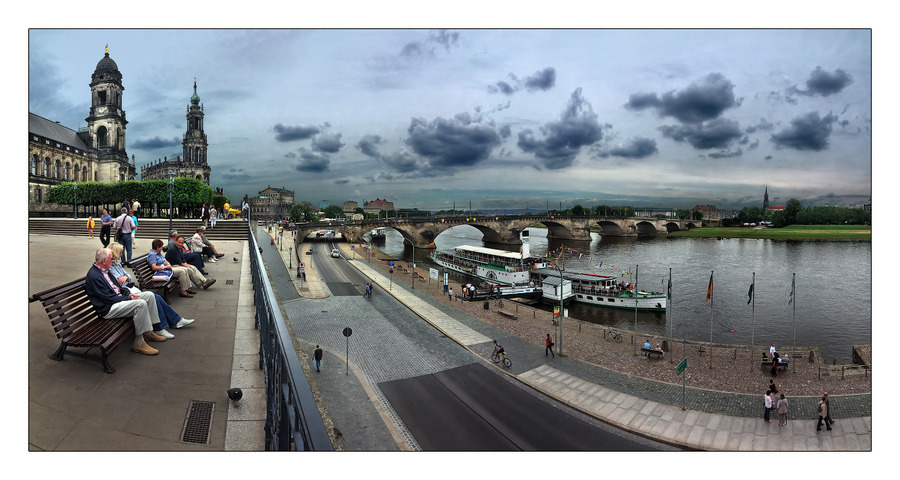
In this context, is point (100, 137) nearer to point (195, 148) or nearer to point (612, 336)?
point (195, 148)

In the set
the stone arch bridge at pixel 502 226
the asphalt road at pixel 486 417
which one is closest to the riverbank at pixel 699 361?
the asphalt road at pixel 486 417

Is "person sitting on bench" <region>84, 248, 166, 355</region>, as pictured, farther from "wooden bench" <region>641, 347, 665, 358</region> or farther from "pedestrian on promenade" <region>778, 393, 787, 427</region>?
"wooden bench" <region>641, 347, 665, 358</region>

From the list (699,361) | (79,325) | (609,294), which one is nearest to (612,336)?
Result: (699,361)

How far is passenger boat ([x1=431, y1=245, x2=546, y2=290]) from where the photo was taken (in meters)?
41.0

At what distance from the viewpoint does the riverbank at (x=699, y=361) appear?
1638cm

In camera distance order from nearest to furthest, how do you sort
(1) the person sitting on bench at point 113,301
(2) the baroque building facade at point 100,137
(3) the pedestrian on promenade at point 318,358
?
(1) the person sitting on bench at point 113,301
(3) the pedestrian on promenade at point 318,358
(2) the baroque building facade at point 100,137

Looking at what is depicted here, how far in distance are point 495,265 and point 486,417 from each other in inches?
1240

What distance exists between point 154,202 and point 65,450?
187 feet

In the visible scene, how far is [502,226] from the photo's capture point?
305ft

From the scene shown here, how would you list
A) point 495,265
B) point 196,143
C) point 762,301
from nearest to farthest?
point 762,301, point 495,265, point 196,143

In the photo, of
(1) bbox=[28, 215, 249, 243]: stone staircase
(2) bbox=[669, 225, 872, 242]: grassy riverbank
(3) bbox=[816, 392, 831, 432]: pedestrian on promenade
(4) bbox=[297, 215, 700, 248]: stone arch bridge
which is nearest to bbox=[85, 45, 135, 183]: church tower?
(4) bbox=[297, 215, 700, 248]: stone arch bridge

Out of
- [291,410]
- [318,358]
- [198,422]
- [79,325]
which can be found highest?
[79,325]

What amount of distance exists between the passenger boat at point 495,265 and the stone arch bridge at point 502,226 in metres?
27.2

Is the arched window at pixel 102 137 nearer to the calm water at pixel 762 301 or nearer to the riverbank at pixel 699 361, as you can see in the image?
the calm water at pixel 762 301
